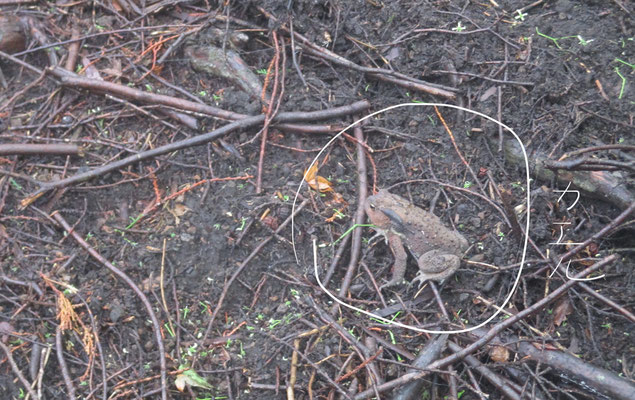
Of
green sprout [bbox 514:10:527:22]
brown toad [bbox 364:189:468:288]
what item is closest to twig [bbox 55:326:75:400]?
brown toad [bbox 364:189:468:288]

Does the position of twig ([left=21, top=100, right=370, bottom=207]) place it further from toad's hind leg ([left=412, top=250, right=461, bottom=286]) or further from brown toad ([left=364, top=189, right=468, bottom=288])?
toad's hind leg ([left=412, top=250, right=461, bottom=286])

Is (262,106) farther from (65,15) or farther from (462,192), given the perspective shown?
(65,15)

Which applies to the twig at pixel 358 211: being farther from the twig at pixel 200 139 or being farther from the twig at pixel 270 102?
the twig at pixel 270 102

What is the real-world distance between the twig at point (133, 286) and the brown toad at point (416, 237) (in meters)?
1.53

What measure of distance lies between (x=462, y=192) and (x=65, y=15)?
3.68m

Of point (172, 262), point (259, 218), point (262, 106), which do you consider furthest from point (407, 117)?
point (172, 262)

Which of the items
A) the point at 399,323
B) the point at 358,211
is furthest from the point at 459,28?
the point at 399,323

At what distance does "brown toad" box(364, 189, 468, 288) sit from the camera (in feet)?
11.5

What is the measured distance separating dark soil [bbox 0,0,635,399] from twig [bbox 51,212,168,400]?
0.18 ft

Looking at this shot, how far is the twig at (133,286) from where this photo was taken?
336 centimetres

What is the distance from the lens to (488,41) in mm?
4258

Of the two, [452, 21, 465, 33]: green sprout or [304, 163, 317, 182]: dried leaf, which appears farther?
[452, 21, 465, 33]: green sprout

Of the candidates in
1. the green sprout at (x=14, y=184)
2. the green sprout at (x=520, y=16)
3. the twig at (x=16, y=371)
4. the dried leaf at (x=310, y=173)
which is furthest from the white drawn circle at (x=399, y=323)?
the green sprout at (x=14, y=184)

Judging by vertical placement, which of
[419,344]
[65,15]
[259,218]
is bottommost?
[419,344]
